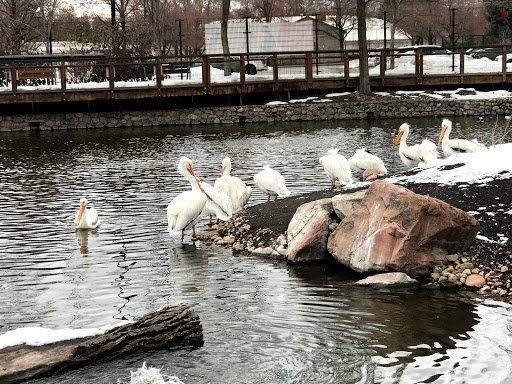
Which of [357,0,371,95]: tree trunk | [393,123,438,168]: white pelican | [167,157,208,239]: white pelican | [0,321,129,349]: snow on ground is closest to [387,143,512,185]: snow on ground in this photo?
[393,123,438,168]: white pelican

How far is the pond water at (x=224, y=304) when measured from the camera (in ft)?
20.2

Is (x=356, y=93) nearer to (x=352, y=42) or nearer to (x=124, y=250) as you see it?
(x=124, y=250)

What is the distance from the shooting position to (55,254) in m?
10.2

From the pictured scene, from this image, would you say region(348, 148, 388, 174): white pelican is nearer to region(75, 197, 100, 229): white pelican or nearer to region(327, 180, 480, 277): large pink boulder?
region(75, 197, 100, 229): white pelican

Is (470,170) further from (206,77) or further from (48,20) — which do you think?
(48,20)

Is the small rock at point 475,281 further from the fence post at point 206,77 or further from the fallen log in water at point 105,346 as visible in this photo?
the fence post at point 206,77

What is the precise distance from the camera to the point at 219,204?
11.0 metres

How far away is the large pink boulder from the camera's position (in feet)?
27.3

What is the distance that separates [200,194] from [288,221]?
54.9 inches

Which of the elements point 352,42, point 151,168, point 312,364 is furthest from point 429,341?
point 352,42

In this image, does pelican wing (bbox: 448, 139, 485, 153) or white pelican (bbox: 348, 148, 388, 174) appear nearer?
pelican wing (bbox: 448, 139, 485, 153)

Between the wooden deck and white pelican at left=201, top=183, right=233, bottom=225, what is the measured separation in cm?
1878

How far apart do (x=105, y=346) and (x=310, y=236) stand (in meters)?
3.76

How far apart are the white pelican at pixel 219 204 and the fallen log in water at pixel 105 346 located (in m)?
4.21
